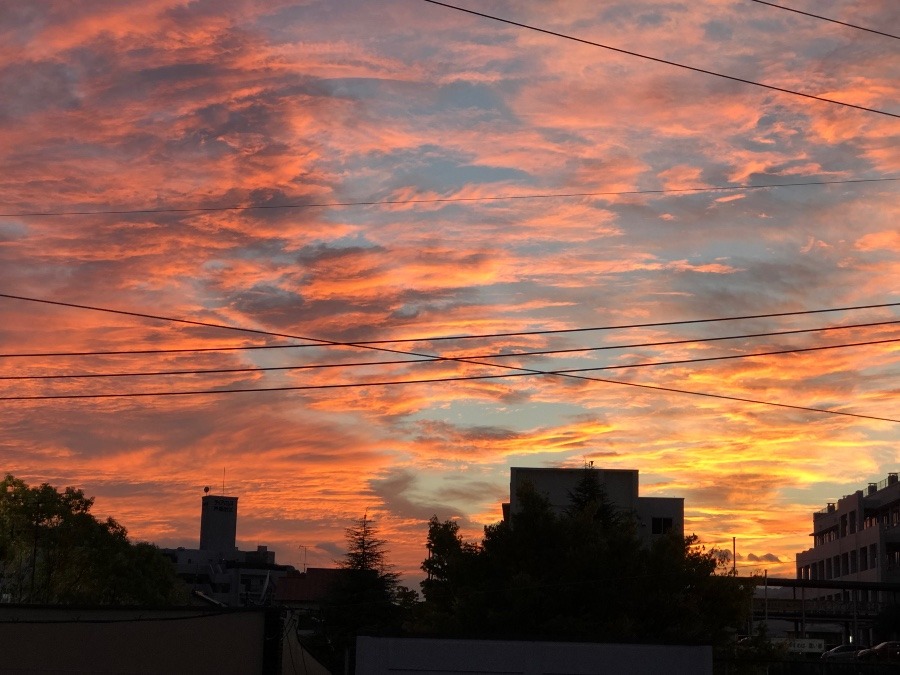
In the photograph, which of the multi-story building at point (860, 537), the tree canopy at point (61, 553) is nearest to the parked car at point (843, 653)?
the multi-story building at point (860, 537)

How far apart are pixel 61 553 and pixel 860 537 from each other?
364ft

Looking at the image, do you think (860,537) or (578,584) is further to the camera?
(860,537)

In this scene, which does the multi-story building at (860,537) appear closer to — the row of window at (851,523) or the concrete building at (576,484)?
the row of window at (851,523)

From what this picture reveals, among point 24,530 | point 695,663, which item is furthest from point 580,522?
point 24,530

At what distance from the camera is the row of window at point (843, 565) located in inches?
5848

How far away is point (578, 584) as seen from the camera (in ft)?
196

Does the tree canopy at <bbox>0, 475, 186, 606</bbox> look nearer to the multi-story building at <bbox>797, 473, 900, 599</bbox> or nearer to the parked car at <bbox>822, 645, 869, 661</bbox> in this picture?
the parked car at <bbox>822, 645, 869, 661</bbox>

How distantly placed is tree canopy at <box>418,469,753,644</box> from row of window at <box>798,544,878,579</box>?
303 feet

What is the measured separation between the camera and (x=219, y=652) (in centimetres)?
3469

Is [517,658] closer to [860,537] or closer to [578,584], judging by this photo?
[578,584]

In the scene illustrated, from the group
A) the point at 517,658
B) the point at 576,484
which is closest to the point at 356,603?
the point at 576,484

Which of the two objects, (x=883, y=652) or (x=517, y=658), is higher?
(x=517, y=658)

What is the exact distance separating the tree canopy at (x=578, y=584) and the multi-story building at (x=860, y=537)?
87624 millimetres

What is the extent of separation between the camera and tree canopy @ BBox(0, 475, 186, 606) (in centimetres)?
8175
